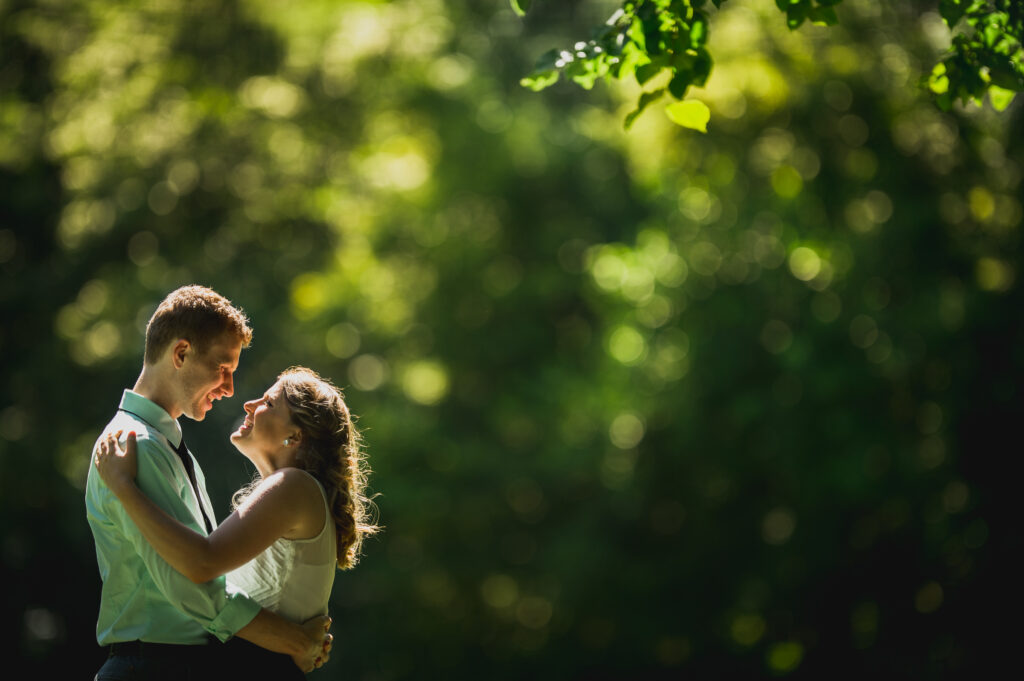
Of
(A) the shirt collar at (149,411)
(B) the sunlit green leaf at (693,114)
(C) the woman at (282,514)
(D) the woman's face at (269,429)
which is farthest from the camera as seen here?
(B) the sunlit green leaf at (693,114)

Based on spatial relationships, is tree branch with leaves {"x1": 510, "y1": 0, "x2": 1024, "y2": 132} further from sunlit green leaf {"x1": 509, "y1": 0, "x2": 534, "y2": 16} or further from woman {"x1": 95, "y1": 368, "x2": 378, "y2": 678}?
woman {"x1": 95, "y1": 368, "x2": 378, "y2": 678}

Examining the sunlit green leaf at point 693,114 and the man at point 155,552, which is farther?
the sunlit green leaf at point 693,114

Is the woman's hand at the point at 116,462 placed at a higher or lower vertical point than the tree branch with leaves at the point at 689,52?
lower

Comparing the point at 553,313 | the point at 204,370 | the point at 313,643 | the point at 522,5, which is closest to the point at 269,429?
the point at 204,370

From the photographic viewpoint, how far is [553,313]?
1306 centimetres

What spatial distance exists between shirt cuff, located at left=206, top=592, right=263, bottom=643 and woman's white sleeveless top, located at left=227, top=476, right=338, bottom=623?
147 mm

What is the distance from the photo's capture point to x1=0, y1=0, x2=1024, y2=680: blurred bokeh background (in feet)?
35.0

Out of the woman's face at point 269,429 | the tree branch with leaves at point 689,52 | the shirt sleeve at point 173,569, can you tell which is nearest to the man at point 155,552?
the shirt sleeve at point 173,569

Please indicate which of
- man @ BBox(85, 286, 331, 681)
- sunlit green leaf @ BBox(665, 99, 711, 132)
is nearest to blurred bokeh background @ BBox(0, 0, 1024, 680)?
sunlit green leaf @ BBox(665, 99, 711, 132)

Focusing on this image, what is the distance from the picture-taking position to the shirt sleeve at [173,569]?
2.51 metres

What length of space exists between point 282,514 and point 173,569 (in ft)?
0.95

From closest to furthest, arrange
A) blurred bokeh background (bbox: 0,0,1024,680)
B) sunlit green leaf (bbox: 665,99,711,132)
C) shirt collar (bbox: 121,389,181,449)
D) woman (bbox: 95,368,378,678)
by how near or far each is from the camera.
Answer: woman (bbox: 95,368,378,678) → shirt collar (bbox: 121,389,181,449) → sunlit green leaf (bbox: 665,99,711,132) → blurred bokeh background (bbox: 0,0,1024,680)

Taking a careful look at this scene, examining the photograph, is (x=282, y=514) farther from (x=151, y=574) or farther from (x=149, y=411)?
(x=149, y=411)

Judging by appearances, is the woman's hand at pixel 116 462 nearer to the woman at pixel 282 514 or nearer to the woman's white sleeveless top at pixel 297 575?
the woman at pixel 282 514
